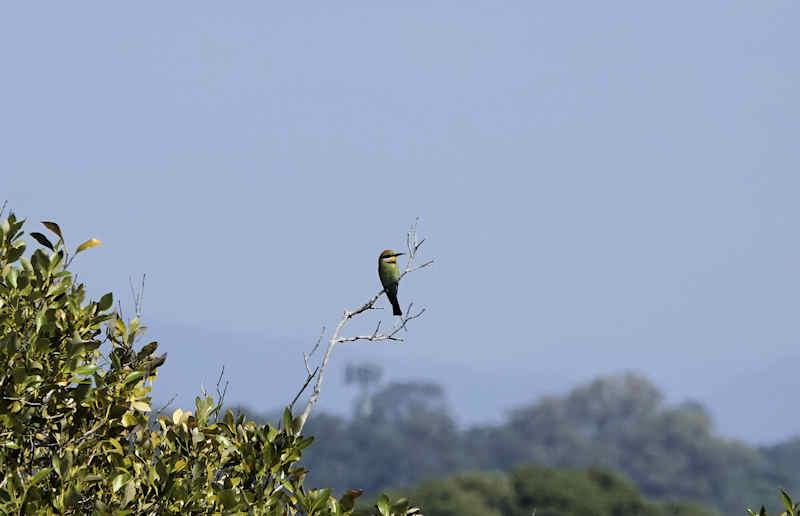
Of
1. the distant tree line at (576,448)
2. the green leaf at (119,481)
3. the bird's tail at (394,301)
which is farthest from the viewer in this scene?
the distant tree line at (576,448)

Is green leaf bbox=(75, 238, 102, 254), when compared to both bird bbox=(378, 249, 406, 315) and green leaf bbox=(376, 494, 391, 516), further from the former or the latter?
bird bbox=(378, 249, 406, 315)

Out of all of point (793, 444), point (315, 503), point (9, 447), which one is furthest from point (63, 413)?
point (793, 444)

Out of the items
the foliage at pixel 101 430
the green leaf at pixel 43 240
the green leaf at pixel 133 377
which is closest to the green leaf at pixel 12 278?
the foliage at pixel 101 430

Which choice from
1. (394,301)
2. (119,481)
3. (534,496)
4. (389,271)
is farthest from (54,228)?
(534,496)

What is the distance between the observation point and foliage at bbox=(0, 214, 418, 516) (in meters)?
6.95

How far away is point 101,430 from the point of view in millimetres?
7453

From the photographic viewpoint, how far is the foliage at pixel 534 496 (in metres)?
66.8

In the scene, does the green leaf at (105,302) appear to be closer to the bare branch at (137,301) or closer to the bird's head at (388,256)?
the bare branch at (137,301)

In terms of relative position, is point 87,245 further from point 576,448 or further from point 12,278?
point 576,448

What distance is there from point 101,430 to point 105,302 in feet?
2.39

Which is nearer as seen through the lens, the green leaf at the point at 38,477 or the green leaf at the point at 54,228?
the green leaf at the point at 38,477

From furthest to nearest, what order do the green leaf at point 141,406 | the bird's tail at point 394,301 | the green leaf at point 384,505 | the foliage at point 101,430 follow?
the bird's tail at point 394,301 → the green leaf at point 141,406 → the green leaf at point 384,505 → the foliage at point 101,430

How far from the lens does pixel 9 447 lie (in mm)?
6965

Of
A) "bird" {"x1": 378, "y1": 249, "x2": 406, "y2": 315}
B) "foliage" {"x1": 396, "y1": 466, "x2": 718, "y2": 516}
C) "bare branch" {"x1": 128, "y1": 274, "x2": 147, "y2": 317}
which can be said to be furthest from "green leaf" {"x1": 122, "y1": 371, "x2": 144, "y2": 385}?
"foliage" {"x1": 396, "y1": 466, "x2": 718, "y2": 516}
